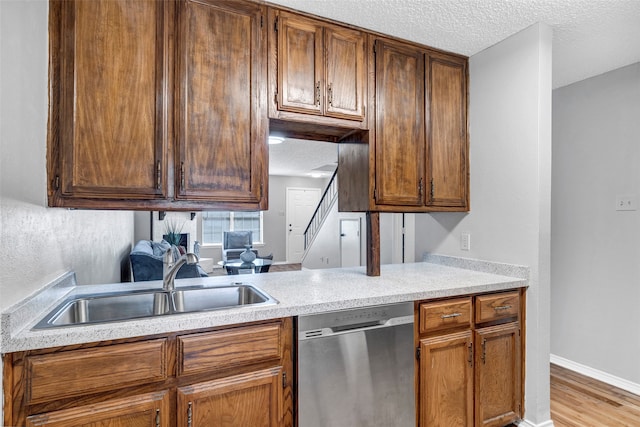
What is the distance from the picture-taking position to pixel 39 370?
3.70 feet

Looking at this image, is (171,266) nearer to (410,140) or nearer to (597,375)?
(410,140)

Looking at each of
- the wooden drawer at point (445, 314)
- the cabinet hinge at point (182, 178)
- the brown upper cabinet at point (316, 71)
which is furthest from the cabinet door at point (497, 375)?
the cabinet hinge at point (182, 178)

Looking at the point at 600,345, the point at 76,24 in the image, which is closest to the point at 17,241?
the point at 76,24

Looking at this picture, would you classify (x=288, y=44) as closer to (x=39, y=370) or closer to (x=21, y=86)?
(x=21, y=86)

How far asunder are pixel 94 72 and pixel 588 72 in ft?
11.1

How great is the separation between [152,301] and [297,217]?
7.91m

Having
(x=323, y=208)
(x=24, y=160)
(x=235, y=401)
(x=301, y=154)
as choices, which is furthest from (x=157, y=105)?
(x=323, y=208)

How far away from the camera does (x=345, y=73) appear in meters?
2.05

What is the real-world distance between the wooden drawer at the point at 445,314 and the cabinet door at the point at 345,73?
3.84 feet

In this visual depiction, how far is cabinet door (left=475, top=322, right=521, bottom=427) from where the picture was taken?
77.1 inches

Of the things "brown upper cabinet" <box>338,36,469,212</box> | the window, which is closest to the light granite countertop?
"brown upper cabinet" <box>338,36,469,212</box>

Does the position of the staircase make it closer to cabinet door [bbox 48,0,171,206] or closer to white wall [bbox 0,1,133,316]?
cabinet door [bbox 48,0,171,206]

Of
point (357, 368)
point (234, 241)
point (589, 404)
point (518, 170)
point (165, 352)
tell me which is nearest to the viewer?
point (165, 352)

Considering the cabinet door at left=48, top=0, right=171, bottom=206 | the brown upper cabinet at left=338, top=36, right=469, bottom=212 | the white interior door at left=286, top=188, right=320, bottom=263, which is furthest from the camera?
the white interior door at left=286, top=188, right=320, bottom=263
